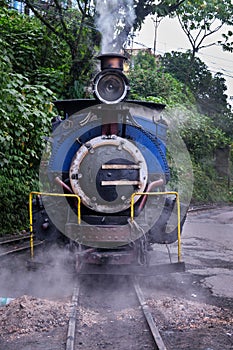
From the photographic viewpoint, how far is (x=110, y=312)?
547 centimetres

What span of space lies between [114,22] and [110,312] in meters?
5.96

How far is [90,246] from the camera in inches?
252

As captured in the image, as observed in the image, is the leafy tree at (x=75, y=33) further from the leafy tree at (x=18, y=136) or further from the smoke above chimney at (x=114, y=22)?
the leafy tree at (x=18, y=136)

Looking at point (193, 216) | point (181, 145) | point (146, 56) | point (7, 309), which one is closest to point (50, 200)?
point (7, 309)

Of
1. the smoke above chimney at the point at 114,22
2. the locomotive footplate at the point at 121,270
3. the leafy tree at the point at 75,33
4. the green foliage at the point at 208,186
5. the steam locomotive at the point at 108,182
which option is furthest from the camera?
the green foliage at the point at 208,186

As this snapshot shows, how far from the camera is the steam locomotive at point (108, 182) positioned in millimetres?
6355

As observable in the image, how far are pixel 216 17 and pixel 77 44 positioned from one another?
46.5ft

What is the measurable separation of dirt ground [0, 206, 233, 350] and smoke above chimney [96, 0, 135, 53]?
12.9 ft

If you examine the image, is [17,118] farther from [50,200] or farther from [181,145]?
[181,145]

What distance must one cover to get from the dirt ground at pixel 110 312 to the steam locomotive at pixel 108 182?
513 mm

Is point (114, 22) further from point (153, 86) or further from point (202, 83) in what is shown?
point (202, 83)

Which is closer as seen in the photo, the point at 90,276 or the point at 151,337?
the point at 151,337

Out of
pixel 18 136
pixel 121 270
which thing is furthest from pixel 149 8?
pixel 121 270

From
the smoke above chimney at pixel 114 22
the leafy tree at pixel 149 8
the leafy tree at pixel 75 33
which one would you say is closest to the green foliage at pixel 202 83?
the leafy tree at pixel 149 8
